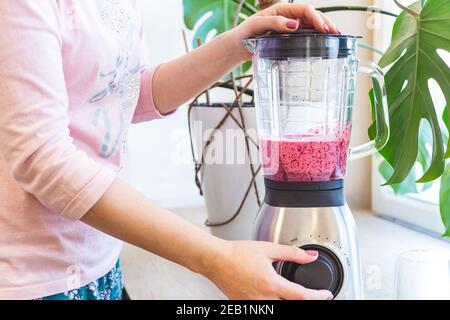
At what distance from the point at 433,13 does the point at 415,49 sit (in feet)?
0.20

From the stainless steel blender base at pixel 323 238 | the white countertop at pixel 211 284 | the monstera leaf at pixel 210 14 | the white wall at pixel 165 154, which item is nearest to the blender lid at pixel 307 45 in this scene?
the stainless steel blender base at pixel 323 238

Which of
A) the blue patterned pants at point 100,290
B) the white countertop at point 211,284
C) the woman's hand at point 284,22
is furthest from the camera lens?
the white countertop at point 211,284

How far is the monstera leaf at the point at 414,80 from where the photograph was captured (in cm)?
83

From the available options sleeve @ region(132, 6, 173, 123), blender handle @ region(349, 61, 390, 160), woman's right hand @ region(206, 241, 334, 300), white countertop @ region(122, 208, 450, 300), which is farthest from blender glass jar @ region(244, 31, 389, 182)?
white countertop @ region(122, 208, 450, 300)

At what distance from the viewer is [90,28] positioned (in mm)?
683

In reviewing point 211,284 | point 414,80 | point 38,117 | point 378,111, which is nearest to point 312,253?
point 378,111

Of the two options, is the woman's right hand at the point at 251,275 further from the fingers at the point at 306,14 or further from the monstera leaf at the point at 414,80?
the monstera leaf at the point at 414,80

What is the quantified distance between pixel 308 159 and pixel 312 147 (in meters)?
0.01

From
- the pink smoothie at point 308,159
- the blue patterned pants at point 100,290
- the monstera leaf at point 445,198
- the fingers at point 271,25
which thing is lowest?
the blue patterned pants at point 100,290

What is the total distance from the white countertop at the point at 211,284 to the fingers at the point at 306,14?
0.52 m

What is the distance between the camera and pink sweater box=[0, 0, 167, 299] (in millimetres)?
570

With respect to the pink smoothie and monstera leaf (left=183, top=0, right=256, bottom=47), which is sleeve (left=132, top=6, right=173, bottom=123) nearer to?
the pink smoothie

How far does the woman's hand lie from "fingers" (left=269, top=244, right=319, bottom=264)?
0.79ft
